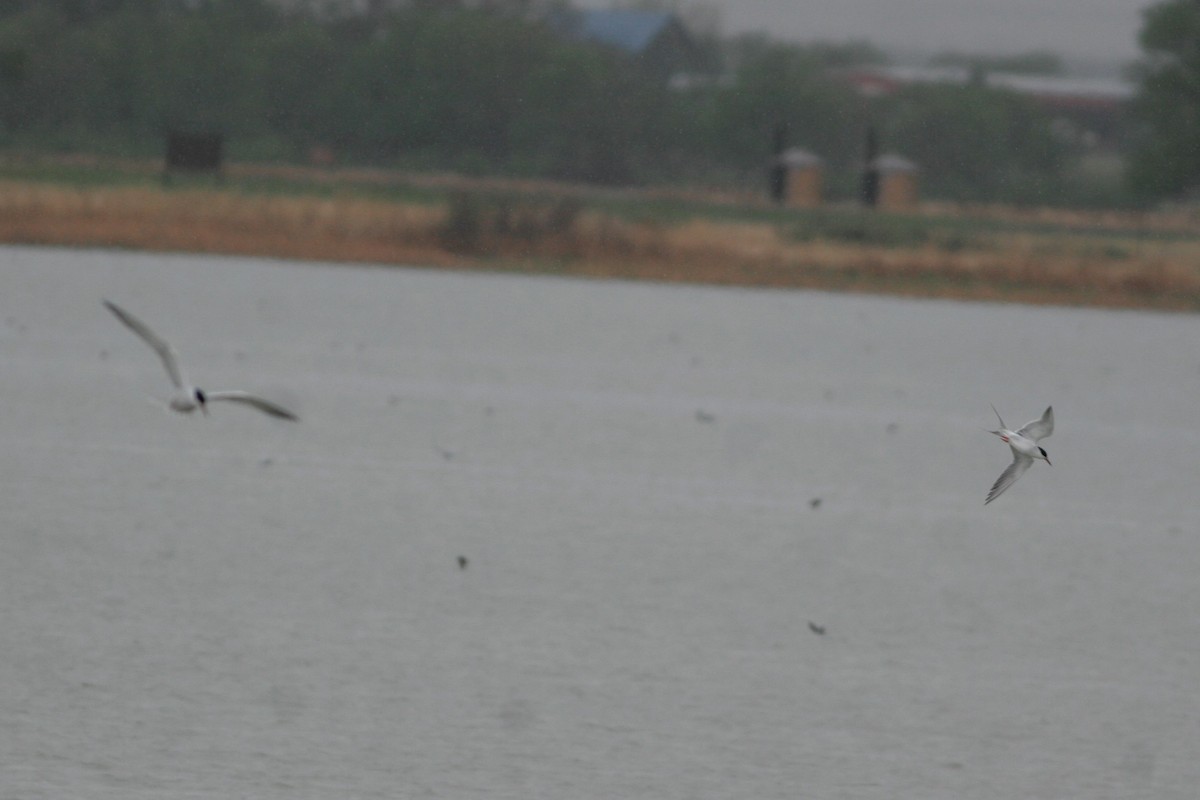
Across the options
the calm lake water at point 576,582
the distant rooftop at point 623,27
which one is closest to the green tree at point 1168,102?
the distant rooftop at point 623,27

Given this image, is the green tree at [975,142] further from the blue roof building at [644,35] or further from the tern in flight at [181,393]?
the tern in flight at [181,393]

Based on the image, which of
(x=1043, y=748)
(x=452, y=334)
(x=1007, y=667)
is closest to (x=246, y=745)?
(x=1043, y=748)

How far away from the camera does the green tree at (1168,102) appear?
3388cm

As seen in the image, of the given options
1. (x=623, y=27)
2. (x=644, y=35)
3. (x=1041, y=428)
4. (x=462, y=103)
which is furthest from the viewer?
(x=623, y=27)

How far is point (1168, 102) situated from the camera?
120 ft

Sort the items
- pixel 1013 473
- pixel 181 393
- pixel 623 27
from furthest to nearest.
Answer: pixel 623 27, pixel 181 393, pixel 1013 473

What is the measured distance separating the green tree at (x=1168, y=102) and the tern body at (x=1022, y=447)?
2984cm

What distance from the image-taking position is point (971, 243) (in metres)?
32.1

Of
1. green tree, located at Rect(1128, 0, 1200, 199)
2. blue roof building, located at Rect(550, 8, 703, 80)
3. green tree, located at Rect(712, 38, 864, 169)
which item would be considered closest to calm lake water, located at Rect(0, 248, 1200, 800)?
green tree, located at Rect(1128, 0, 1200, 199)

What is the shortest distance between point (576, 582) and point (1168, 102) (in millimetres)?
30769

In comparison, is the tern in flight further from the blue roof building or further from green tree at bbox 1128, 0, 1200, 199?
the blue roof building

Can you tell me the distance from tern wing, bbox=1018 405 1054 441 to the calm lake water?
2.60 m

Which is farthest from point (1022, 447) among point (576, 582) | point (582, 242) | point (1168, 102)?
point (1168, 102)

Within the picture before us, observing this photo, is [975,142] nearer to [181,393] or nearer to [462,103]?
[462,103]
